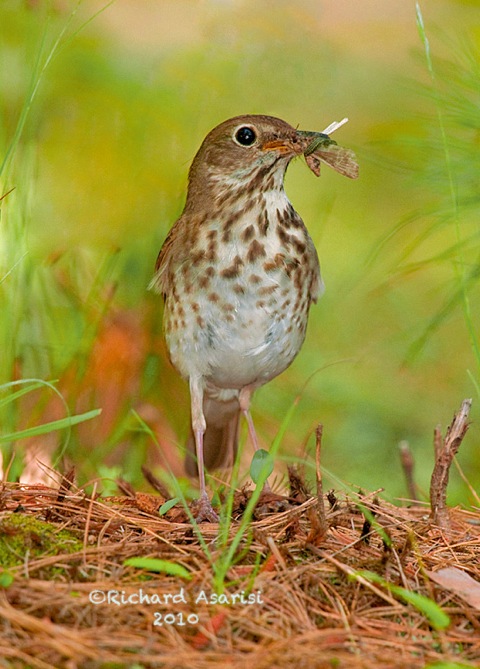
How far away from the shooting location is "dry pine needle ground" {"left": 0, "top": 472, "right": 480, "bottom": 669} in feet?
6.89

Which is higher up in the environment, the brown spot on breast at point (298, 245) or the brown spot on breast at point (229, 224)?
the brown spot on breast at point (229, 224)

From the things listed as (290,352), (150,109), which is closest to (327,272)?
(150,109)

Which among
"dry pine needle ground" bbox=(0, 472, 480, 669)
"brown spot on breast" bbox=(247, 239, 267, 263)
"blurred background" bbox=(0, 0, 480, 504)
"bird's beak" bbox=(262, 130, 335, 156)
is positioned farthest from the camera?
"blurred background" bbox=(0, 0, 480, 504)

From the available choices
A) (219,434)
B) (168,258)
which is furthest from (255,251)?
(219,434)

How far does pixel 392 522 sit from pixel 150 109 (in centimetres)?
399

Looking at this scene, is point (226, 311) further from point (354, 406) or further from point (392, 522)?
point (354, 406)

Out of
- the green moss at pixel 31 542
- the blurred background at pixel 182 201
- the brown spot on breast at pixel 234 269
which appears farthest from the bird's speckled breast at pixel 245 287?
the green moss at pixel 31 542

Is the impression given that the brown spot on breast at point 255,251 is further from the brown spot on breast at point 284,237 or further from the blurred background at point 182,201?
the blurred background at point 182,201

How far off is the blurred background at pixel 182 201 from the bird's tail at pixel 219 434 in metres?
0.38

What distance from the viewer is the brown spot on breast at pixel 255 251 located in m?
3.63

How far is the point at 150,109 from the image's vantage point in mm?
6137

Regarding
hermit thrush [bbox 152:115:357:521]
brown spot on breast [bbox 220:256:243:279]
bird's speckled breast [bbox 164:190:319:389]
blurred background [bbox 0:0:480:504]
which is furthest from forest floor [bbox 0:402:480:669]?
brown spot on breast [bbox 220:256:243:279]

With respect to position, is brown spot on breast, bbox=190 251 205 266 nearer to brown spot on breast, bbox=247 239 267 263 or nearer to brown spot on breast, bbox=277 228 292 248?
brown spot on breast, bbox=247 239 267 263

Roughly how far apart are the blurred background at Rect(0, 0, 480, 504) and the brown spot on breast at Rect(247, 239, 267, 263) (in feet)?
2.62
